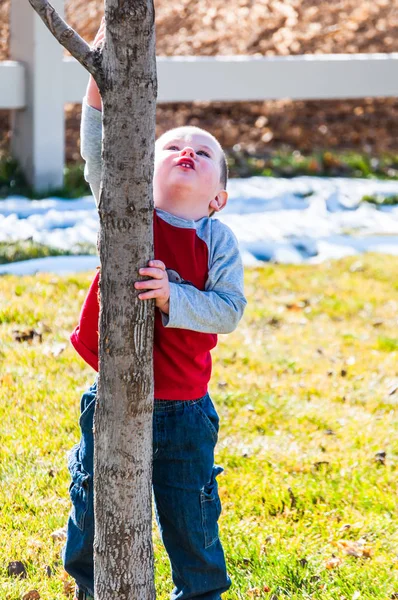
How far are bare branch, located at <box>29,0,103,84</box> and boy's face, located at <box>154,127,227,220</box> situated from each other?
40 centimetres

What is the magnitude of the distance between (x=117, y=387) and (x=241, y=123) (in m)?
8.49

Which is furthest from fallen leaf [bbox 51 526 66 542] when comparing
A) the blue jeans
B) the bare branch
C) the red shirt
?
the bare branch

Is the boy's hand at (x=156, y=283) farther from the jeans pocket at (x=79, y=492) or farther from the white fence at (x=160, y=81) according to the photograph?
the white fence at (x=160, y=81)

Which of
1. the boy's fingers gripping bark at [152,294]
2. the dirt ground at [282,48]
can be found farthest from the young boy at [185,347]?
the dirt ground at [282,48]

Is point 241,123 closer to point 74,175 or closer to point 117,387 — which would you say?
point 74,175

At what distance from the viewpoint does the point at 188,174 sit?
2.22 m

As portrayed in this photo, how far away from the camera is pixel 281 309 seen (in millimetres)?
5363

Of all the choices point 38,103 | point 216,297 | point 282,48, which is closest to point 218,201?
point 216,297

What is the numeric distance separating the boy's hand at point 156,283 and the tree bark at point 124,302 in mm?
19

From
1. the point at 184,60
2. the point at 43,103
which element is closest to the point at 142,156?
the point at 43,103

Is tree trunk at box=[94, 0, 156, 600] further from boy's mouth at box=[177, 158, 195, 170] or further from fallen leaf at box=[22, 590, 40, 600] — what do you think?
fallen leaf at box=[22, 590, 40, 600]

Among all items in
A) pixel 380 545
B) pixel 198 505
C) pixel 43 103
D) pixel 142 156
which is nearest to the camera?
pixel 142 156

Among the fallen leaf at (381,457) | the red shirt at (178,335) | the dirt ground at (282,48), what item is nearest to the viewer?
the red shirt at (178,335)

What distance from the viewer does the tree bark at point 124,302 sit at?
186cm
